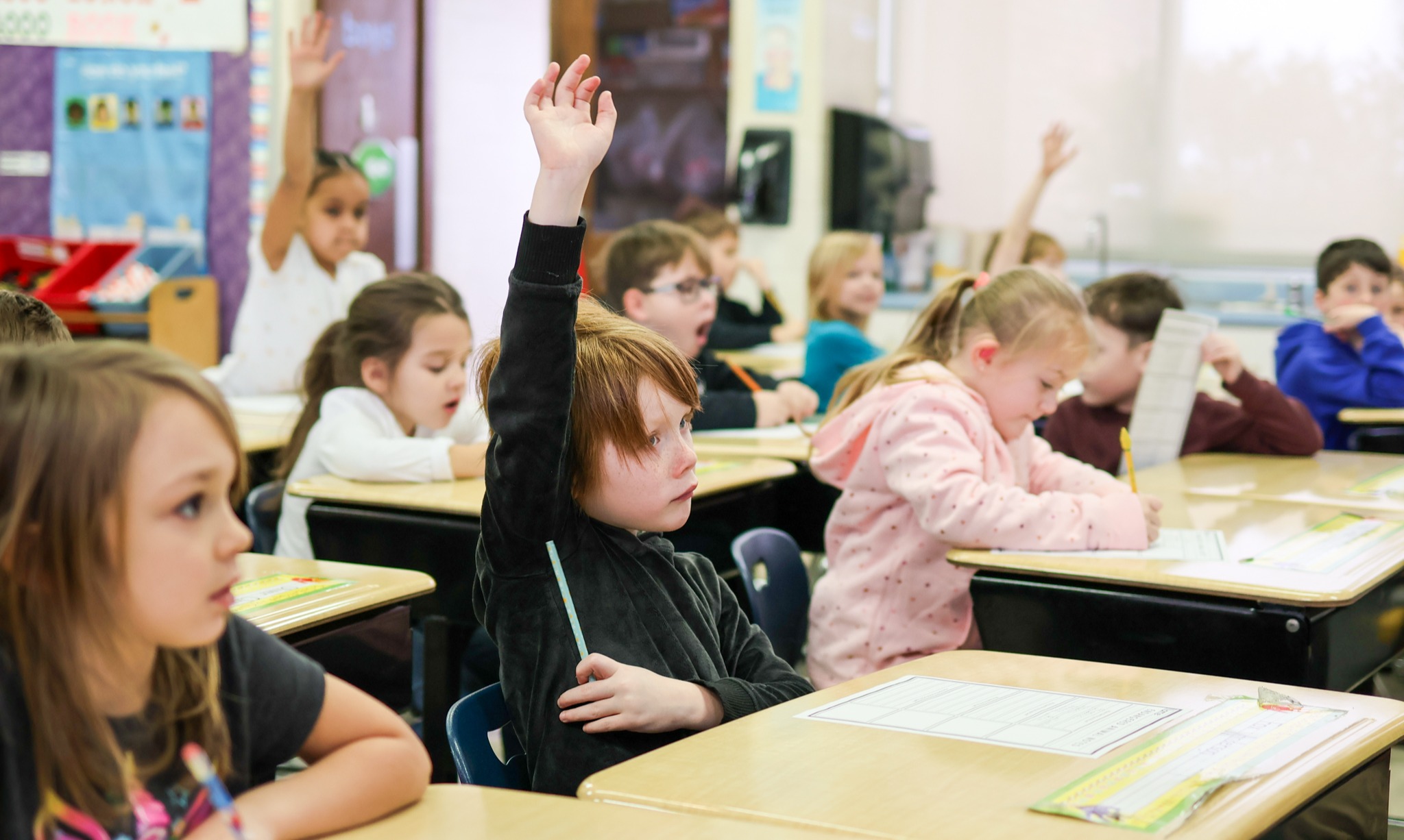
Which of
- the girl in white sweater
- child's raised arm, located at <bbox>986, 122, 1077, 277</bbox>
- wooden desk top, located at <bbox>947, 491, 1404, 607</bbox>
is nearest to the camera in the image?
wooden desk top, located at <bbox>947, 491, 1404, 607</bbox>

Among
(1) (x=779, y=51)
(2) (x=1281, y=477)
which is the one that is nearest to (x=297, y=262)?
(2) (x=1281, y=477)

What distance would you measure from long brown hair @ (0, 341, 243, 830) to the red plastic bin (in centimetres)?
509

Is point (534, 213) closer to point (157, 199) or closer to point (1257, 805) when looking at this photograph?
point (1257, 805)

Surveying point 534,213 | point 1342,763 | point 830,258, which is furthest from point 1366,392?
point 534,213

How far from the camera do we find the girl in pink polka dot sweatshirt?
191 cm

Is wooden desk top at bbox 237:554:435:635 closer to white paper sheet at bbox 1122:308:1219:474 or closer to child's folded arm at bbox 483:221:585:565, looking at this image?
child's folded arm at bbox 483:221:585:565

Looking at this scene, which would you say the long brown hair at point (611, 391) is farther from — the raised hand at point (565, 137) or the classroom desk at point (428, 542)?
the classroom desk at point (428, 542)

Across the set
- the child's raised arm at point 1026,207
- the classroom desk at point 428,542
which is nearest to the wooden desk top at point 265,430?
the classroom desk at point 428,542

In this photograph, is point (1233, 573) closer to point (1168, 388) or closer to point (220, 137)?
point (1168, 388)

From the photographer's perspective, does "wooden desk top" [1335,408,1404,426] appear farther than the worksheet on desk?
Yes

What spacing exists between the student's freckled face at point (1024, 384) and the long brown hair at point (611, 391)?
2.89ft

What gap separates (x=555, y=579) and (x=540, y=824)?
403 mm

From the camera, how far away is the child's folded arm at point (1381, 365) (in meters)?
3.68

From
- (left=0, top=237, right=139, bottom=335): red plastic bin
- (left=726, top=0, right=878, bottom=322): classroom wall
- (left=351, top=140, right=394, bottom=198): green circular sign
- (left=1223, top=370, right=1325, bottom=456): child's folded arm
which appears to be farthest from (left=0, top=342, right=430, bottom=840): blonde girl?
(left=351, top=140, right=394, bottom=198): green circular sign
